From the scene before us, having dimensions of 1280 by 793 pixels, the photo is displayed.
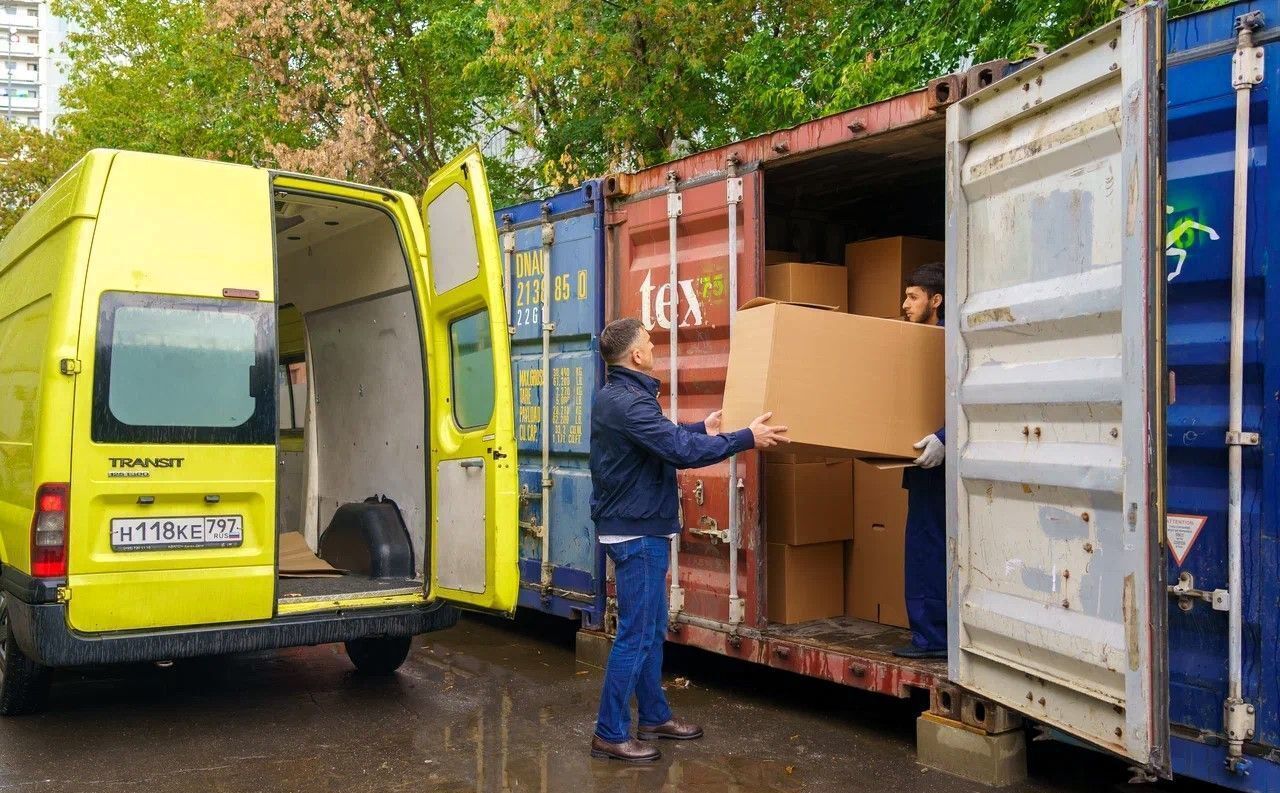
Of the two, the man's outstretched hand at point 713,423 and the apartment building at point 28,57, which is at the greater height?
the apartment building at point 28,57

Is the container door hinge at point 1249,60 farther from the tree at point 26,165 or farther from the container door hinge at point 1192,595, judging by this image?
the tree at point 26,165

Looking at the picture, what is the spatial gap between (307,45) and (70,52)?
11.8 m

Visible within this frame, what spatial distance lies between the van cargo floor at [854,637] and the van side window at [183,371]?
264 centimetres

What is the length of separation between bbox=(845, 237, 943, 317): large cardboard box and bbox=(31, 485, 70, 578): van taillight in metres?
3.83

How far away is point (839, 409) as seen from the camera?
4.43 metres

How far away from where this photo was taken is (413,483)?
6230mm

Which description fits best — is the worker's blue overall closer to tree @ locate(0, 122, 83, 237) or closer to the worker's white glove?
the worker's white glove

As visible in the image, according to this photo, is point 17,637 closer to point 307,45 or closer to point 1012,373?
point 1012,373

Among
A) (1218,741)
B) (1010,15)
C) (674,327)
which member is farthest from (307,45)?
(1218,741)

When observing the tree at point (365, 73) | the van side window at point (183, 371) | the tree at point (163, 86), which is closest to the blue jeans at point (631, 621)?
the van side window at point (183, 371)

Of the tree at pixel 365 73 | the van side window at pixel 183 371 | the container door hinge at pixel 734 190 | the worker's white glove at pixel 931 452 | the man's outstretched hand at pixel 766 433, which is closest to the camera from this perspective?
the man's outstretched hand at pixel 766 433

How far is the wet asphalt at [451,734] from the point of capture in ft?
14.4

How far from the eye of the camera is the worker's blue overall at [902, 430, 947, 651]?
4.75 metres

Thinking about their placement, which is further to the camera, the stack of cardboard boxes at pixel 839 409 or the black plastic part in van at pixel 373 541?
the black plastic part in van at pixel 373 541
